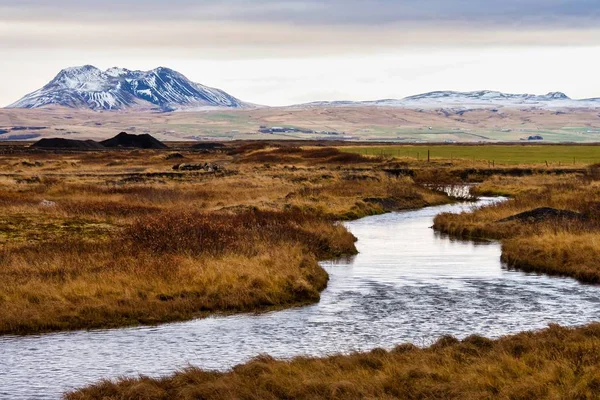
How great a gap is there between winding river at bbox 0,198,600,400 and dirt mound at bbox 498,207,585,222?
974 centimetres

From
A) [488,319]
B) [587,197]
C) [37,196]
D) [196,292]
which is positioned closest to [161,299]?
[196,292]

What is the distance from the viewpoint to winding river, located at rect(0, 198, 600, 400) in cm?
2069

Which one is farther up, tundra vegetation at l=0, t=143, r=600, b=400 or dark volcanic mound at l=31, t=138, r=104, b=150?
tundra vegetation at l=0, t=143, r=600, b=400

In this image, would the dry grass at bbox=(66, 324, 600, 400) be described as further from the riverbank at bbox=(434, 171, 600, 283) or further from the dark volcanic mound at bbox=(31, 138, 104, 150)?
the dark volcanic mound at bbox=(31, 138, 104, 150)

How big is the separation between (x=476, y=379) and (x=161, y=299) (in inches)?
488

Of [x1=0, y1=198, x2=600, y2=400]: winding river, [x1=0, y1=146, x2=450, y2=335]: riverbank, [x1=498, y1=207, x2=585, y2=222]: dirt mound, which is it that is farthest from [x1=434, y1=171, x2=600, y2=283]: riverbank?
[x1=0, y1=146, x2=450, y2=335]: riverbank

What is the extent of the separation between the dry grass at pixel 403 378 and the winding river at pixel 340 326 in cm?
192

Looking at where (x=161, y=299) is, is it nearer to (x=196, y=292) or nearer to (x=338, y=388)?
(x=196, y=292)

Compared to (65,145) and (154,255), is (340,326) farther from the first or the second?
(65,145)

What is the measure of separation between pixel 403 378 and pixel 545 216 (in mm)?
30125

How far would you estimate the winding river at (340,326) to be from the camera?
2069 centimetres

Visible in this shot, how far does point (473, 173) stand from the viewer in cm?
9900

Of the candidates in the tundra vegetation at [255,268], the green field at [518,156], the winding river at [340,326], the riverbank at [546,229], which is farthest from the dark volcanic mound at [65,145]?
the winding river at [340,326]

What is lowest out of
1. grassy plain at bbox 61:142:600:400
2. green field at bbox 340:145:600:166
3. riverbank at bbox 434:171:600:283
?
green field at bbox 340:145:600:166
